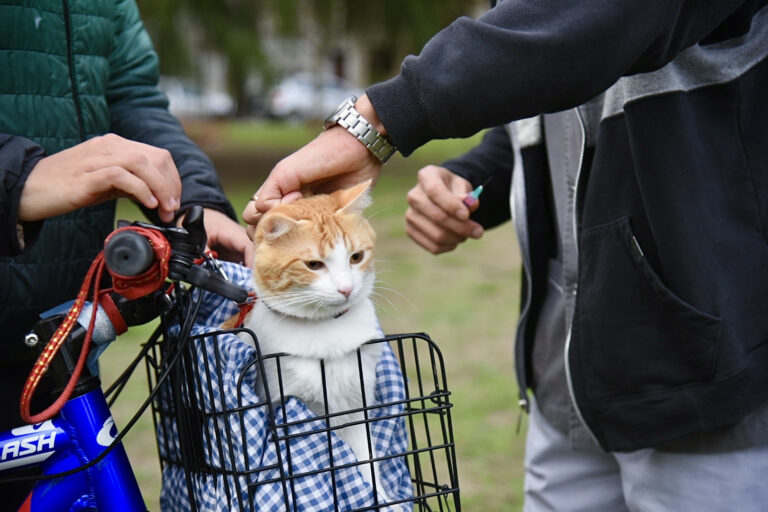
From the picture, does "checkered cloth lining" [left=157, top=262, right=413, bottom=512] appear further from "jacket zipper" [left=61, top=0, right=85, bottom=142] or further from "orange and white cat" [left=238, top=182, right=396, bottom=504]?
"jacket zipper" [left=61, top=0, right=85, bottom=142]

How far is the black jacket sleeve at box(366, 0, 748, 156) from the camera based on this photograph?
1134 mm

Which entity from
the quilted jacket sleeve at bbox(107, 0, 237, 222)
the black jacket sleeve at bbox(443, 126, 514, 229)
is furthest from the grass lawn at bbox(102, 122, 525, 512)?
the quilted jacket sleeve at bbox(107, 0, 237, 222)

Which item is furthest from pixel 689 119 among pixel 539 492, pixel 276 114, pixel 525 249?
pixel 276 114

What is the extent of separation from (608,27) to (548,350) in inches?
36.7

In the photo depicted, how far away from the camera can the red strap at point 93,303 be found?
1080 mm

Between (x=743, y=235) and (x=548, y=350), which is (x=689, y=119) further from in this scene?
(x=548, y=350)

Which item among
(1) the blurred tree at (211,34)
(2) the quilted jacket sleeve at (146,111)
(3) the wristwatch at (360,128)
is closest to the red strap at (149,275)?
(3) the wristwatch at (360,128)

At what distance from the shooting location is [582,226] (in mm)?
1531

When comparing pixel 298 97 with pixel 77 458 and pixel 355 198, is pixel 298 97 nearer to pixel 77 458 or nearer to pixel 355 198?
pixel 355 198

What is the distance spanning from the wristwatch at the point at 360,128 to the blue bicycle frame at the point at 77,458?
1.77 ft

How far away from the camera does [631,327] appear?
4.86 ft

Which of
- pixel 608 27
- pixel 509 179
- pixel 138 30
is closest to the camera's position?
pixel 608 27

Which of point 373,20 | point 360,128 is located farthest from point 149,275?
point 373,20

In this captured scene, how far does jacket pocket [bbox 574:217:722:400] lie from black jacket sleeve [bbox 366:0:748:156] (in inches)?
14.8
